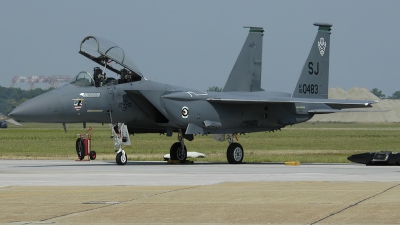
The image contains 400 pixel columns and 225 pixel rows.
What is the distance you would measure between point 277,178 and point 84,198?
571cm

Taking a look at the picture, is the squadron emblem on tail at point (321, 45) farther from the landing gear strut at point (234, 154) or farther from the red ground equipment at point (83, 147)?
the red ground equipment at point (83, 147)

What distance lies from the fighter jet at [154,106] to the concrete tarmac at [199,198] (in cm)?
354

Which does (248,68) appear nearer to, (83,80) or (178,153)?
(178,153)

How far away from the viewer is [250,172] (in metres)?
20.0

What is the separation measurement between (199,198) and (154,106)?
1116 cm

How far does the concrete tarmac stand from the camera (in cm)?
1070

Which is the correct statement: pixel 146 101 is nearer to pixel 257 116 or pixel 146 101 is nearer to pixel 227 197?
pixel 257 116

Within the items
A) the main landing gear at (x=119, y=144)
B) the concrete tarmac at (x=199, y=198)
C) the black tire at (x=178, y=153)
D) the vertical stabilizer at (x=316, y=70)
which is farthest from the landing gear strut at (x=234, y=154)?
the concrete tarmac at (x=199, y=198)

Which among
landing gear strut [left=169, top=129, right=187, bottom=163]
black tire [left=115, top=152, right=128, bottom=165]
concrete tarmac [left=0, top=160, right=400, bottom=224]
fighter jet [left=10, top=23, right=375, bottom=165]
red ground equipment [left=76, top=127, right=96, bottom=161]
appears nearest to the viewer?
concrete tarmac [left=0, top=160, right=400, bottom=224]

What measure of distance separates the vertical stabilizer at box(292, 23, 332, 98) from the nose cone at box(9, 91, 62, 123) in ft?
30.6

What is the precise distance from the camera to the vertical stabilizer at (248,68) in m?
27.8

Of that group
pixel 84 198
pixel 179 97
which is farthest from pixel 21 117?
pixel 84 198

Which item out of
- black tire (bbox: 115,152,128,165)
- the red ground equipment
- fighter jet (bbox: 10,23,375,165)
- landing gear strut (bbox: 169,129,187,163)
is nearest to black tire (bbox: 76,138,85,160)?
the red ground equipment

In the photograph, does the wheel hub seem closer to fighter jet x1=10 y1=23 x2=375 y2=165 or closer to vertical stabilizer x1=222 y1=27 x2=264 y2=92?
fighter jet x1=10 y1=23 x2=375 y2=165
